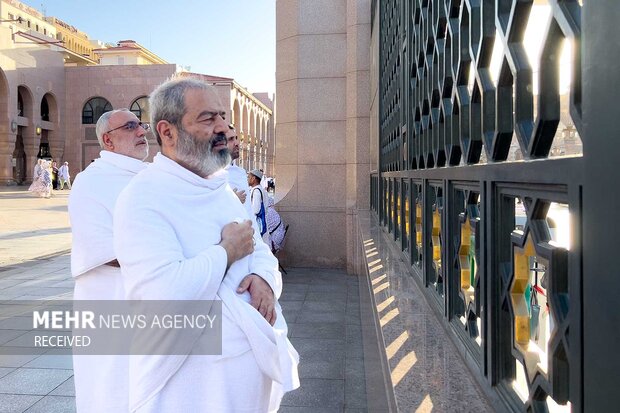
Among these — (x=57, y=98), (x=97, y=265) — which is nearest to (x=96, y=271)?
(x=97, y=265)

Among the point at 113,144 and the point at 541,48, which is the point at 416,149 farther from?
the point at 541,48

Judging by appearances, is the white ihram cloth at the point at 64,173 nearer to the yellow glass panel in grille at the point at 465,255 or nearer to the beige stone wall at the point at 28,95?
the beige stone wall at the point at 28,95

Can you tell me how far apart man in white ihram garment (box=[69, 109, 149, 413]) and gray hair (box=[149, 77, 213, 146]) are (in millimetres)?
811

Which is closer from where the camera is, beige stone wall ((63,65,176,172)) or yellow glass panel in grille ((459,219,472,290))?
yellow glass panel in grille ((459,219,472,290))

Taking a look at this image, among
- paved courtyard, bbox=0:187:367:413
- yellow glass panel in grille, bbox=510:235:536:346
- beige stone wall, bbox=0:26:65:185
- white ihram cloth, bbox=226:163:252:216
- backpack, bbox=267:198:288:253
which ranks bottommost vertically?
paved courtyard, bbox=0:187:367:413

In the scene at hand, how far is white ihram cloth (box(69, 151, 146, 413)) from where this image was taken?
239cm

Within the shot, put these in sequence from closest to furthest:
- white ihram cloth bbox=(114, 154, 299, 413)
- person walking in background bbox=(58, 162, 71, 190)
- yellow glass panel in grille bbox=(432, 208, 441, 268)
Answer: white ihram cloth bbox=(114, 154, 299, 413) → yellow glass panel in grille bbox=(432, 208, 441, 268) → person walking in background bbox=(58, 162, 71, 190)

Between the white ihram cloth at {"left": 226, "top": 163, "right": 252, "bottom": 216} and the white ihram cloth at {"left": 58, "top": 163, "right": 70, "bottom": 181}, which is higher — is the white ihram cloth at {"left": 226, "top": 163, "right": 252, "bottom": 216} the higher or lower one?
the lower one

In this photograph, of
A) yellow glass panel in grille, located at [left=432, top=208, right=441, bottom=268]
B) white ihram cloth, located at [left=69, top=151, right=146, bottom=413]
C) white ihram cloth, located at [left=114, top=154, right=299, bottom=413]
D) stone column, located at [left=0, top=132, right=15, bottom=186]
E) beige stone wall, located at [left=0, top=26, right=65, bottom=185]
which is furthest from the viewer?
stone column, located at [left=0, top=132, right=15, bottom=186]

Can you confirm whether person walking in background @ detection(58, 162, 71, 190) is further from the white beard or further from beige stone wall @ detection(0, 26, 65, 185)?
the white beard

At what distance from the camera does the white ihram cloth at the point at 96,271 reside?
239 cm

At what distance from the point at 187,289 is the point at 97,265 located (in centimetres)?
104

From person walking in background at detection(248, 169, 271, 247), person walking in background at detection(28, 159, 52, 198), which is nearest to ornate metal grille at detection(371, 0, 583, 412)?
person walking in background at detection(248, 169, 271, 247)

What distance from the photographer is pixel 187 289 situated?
163 cm
